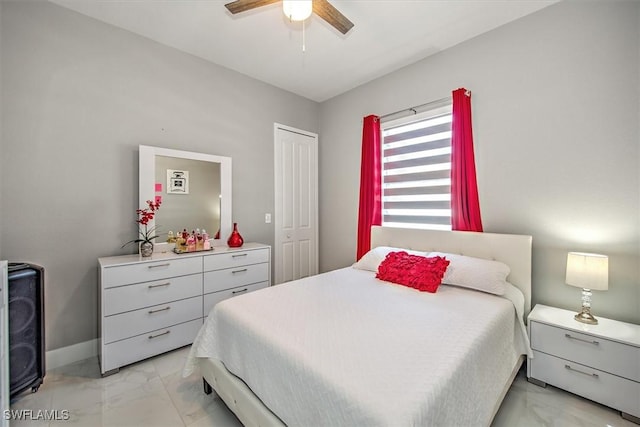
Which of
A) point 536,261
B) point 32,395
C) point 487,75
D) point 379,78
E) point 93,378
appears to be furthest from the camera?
point 379,78

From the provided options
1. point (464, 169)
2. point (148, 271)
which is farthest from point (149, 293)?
point (464, 169)

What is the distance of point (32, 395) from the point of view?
1759mm

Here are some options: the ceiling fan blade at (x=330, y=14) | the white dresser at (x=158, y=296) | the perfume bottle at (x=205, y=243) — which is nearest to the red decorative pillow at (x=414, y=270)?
the white dresser at (x=158, y=296)

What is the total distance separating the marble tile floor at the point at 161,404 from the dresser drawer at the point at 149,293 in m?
0.50

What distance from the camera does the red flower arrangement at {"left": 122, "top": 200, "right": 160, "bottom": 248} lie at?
7.80ft

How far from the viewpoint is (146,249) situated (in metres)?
2.30

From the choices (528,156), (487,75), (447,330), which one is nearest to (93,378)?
(447,330)

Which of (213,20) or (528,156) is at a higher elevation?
(213,20)

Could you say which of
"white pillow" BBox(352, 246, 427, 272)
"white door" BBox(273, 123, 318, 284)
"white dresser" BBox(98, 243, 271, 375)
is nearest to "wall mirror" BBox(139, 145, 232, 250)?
"white dresser" BBox(98, 243, 271, 375)

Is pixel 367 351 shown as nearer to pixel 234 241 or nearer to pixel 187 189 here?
pixel 234 241

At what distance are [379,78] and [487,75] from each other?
1194mm

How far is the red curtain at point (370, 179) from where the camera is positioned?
3.20 meters

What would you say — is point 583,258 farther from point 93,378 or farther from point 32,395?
point 32,395

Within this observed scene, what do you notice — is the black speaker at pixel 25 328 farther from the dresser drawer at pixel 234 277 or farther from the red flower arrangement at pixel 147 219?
the dresser drawer at pixel 234 277
